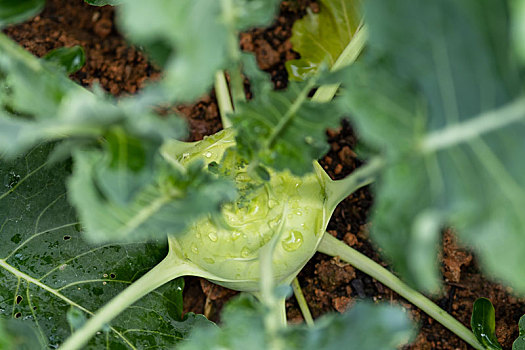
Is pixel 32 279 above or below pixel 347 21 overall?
below

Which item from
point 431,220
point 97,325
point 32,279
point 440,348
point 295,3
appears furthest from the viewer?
point 295,3

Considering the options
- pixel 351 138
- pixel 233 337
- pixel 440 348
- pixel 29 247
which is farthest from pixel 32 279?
pixel 440 348

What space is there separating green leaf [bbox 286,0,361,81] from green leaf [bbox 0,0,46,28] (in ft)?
1.90

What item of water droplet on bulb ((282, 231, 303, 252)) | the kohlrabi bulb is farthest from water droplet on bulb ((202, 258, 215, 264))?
water droplet on bulb ((282, 231, 303, 252))

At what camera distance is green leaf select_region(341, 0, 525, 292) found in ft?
1.67

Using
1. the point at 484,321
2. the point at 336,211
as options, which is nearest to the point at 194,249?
the point at 336,211

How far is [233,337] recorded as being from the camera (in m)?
0.57

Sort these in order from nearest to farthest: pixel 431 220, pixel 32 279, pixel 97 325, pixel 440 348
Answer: pixel 431 220 → pixel 97 325 → pixel 32 279 → pixel 440 348

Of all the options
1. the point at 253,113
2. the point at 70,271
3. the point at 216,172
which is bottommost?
the point at 70,271

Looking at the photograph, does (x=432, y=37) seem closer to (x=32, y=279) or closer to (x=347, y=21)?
(x=347, y=21)

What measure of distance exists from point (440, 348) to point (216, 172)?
623 mm

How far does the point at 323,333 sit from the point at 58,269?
0.60 m

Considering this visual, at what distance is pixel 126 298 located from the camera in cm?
78

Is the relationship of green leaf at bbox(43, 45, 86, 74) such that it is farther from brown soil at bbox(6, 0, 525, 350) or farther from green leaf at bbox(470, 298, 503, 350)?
green leaf at bbox(470, 298, 503, 350)
